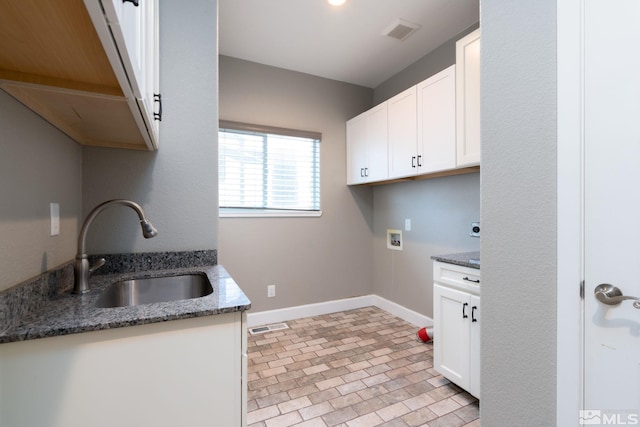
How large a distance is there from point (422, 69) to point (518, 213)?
236 cm

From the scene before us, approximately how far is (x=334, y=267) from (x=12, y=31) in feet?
10.1

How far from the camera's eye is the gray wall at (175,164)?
5.22ft

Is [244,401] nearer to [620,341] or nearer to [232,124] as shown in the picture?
[620,341]

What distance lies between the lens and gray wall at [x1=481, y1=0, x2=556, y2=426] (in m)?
0.99

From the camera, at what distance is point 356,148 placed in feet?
10.9

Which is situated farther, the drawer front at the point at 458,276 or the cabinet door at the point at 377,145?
→ the cabinet door at the point at 377,145

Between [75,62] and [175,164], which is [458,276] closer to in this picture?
[175,164]

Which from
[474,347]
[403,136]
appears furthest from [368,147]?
[474,347]

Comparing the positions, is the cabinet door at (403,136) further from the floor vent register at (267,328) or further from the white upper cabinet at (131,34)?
the white upper cabinet at (131,34)

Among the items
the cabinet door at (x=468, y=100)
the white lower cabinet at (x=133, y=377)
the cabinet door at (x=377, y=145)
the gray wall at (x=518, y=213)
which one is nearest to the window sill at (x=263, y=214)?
the cabinet door at (x=377, y=145)

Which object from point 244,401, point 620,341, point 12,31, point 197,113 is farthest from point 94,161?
point 620,341

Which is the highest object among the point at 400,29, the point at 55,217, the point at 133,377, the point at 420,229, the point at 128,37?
the point at 400,29

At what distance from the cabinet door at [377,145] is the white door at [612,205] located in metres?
1.98

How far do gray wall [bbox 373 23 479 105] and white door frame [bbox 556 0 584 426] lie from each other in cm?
182
